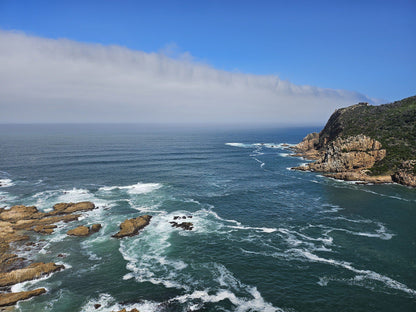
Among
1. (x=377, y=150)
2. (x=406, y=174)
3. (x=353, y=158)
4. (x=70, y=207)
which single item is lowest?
(x=70, y=207)

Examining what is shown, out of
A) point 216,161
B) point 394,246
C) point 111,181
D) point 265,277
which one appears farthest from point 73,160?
point 394,246

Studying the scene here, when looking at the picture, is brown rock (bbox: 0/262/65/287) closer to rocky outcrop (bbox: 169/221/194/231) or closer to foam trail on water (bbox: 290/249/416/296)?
rocky outcrop (bbox: 169/221/194/231)

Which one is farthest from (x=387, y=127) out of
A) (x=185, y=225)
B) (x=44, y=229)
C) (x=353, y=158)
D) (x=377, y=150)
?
(x=44, y=229)

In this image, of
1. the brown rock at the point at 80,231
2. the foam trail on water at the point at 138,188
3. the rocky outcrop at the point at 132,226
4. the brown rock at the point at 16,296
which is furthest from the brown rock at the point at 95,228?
the foam trail on water at the point at 138,188

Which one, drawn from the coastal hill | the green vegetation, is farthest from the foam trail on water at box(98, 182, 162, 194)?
the green vegetation

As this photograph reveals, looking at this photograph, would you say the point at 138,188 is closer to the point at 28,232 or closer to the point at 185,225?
the point at 185,225

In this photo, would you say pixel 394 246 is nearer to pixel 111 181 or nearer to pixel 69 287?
pixel 69 287
